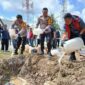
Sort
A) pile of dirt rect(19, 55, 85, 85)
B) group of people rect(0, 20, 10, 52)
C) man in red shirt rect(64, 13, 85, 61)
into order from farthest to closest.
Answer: group of people rect(0, 20, 10, 52) → man in red shirt rect(64, 13, 85, 61) → pile of dirt rect(19, 55, 85, 85)

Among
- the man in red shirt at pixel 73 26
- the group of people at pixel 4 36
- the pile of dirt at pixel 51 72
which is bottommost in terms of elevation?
the pile of dirt at pixel 51 72

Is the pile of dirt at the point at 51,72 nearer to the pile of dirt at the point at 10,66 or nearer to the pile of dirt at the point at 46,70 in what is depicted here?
the pile of dirt at the point at 46,70

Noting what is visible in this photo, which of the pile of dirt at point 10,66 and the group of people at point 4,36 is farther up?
the group of people at point 4,36

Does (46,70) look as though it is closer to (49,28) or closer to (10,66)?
(49,28)

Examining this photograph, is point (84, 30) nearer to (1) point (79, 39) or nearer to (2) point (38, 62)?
(1) point (79, 39)

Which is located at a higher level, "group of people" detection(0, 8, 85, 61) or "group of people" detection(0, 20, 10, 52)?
"group of people" detection(0, 20, 10, 52)

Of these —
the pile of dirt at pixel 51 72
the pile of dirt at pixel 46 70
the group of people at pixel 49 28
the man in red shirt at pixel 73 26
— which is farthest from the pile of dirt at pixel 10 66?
the man in red shirt at pixel 73 26

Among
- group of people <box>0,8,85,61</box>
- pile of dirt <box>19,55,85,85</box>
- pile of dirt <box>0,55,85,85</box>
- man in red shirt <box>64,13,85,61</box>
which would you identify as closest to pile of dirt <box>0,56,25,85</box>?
pile of dirt <box>0,55,85,85</box>

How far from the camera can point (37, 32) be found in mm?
11305

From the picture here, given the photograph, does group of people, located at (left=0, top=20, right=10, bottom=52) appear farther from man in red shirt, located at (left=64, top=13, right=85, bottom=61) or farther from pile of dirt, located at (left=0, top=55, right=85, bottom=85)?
man in red shirt, located at (left=64, top=13, right=85, bottom=61)

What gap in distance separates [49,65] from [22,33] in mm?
2785

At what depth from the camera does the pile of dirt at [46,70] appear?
A: 8.08 m

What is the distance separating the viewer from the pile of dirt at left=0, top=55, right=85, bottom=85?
26.5 ft

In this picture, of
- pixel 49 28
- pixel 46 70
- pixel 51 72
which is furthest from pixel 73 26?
pixel 49 28
